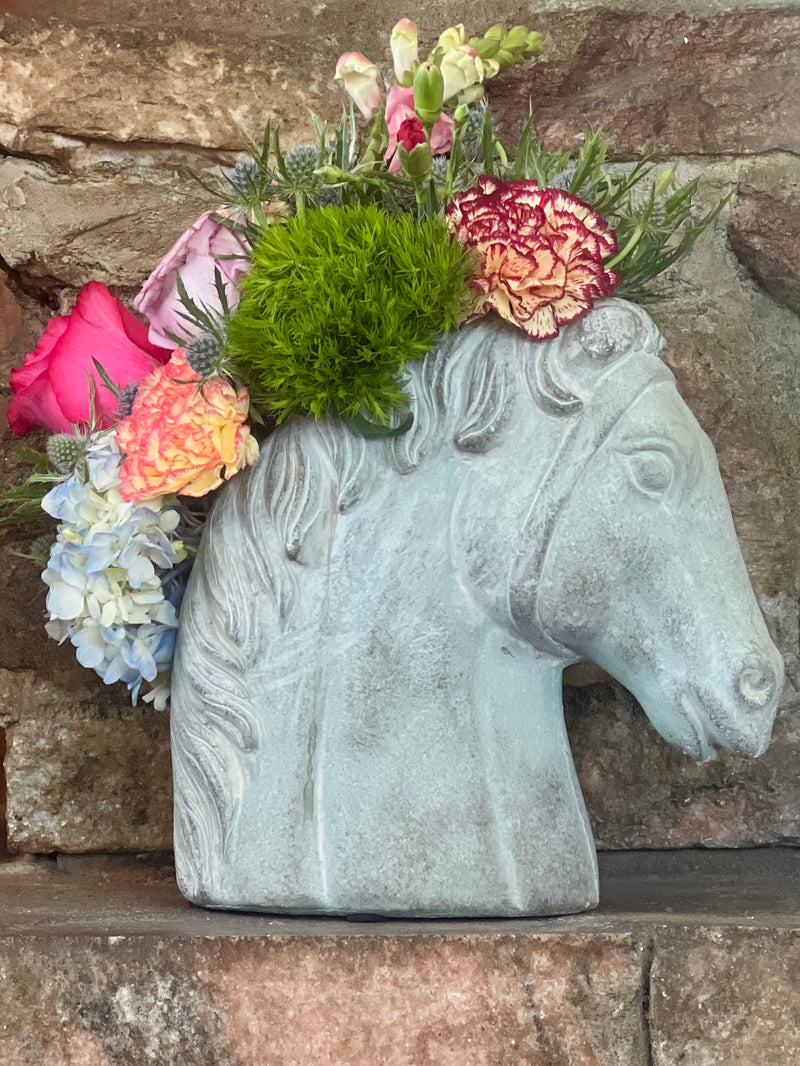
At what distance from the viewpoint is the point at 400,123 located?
1.01 meters

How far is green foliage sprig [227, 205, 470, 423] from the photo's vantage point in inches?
35.8

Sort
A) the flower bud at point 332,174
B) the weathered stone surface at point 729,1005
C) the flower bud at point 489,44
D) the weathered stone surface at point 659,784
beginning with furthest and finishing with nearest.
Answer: the weathered stone surface at point 659,784
the flower bud at point 489,44
the flower bud at point 332,174
the weathered stone surface at point 729,1005

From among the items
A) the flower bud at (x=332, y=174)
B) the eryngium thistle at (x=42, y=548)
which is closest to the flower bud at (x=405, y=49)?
the flower bud at (x=332, y=174)

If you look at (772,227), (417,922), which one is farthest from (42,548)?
(772,227)

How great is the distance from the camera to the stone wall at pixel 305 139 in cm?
124

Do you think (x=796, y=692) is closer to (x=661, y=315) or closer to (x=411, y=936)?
(x=661, y=315)

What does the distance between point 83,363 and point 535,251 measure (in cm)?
39

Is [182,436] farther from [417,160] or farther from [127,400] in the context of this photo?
[417,160]

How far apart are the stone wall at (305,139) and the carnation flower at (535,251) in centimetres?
33

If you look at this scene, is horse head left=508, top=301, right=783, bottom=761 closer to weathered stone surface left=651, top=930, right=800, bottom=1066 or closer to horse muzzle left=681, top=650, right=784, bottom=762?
horse muzzle left=681, top=650, right=784, bottom=762

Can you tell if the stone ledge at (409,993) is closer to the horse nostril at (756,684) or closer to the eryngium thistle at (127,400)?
the horse nostril at (756,684)

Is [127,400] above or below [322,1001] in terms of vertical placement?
above

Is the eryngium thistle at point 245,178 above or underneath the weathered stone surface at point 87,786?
above

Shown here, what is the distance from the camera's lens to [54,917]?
0.98 m
